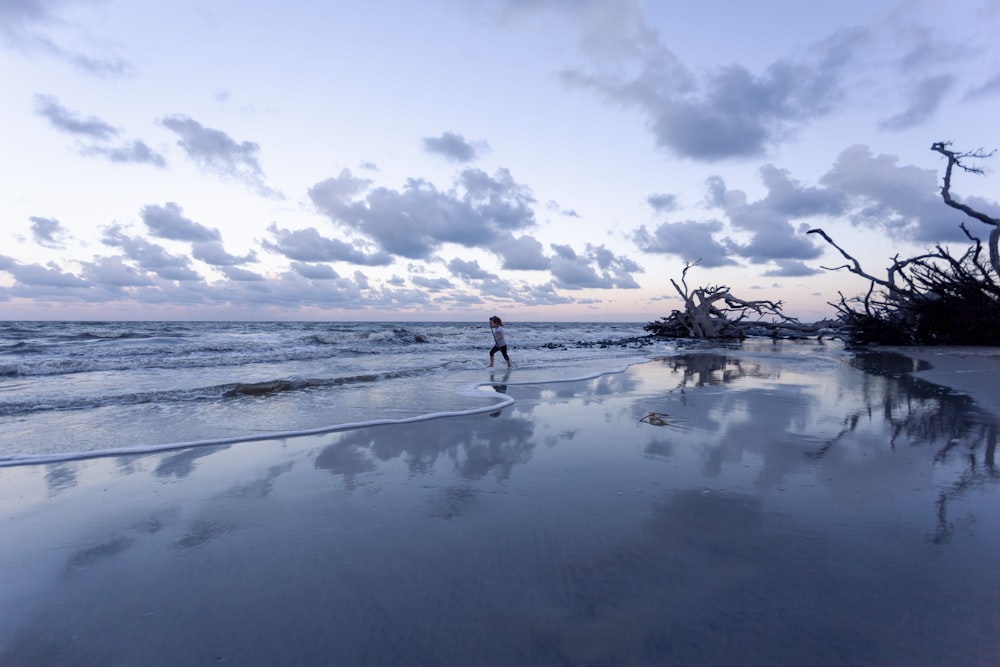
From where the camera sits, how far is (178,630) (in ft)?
6.11

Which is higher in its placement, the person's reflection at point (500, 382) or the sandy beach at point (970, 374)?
the sandy beach at point (970, 374)

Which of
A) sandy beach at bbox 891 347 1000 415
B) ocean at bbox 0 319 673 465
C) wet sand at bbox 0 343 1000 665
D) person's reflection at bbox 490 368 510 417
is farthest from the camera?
person's reflection at bbox 490 368 510 417

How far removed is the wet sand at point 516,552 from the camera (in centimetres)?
172

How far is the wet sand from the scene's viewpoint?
5.64ft

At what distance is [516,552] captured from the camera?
239 cm

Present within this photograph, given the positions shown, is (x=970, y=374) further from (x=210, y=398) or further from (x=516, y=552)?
(x=210, y=398)

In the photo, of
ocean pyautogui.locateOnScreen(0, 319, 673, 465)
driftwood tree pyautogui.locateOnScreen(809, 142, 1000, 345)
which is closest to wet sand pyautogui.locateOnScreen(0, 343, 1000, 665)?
ocean pyautogui.locateOnScreen(0, 319, 673, 465)

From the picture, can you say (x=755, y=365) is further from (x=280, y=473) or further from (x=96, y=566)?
(x=96, y=566)

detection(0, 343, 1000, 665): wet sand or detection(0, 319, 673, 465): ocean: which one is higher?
detection(0, 343, 1000, 665): wet sand

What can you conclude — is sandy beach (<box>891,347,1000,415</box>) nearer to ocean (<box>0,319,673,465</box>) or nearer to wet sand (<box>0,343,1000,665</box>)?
wet sand (<box>0,343,1000,665</box>)

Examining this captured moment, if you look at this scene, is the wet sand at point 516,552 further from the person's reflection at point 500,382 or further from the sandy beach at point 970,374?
the person's reflection at point 500,382

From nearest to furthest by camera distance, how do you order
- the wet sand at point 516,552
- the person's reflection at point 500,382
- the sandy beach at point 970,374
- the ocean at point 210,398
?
the wet sand at point 516,552 < the ocean at point 210,398 < the sandy beach at point 970,374 < the person's reflection at point 500,382

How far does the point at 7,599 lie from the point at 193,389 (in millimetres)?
7147

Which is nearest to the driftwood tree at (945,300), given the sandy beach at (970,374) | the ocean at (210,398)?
the sandy beach at (970,374)
